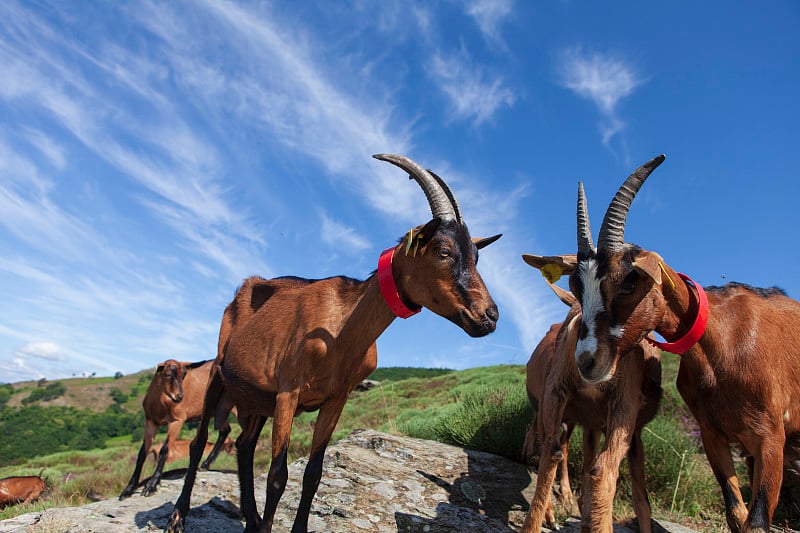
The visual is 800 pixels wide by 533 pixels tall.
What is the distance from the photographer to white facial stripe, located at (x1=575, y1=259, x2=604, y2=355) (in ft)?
12.9

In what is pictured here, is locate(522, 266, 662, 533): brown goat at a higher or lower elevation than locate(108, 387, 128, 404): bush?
lower

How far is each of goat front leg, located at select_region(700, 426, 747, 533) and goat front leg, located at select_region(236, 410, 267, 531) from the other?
396cm

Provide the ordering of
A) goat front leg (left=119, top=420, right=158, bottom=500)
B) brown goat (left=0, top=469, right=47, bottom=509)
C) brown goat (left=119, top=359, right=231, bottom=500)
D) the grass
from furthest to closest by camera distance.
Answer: brown goat (left=119, top=359, right=231, bottom=500) < brown goat (left=0, top=469, right=47, bottom=509) < goat front leg (left=119, top=420, right=158, bottom=500) < the grass

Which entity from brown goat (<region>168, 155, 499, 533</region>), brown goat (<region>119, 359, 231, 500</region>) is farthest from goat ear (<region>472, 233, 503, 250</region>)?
brown goat (<region>119, 359, 231, 500</region>)

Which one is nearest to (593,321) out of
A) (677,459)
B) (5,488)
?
(677,459)

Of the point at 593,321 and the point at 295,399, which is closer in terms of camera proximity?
the point at 593,321

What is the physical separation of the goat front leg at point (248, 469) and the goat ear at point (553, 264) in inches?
129

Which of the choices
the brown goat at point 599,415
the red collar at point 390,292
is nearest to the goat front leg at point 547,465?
the brown goat at point 599,415

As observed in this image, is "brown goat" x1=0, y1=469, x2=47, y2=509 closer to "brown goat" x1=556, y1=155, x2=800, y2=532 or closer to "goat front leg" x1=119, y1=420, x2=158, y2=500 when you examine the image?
"goat front leg" x1=119, y1=420, x2=158, y2=500

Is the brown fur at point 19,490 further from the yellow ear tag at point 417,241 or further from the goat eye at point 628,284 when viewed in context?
the goat eye at point 628,284

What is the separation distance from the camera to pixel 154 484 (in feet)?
29.2

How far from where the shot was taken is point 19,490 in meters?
12.3

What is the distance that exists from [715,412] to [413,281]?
8.49 ft

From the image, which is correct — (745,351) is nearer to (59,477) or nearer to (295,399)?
(295,399)
